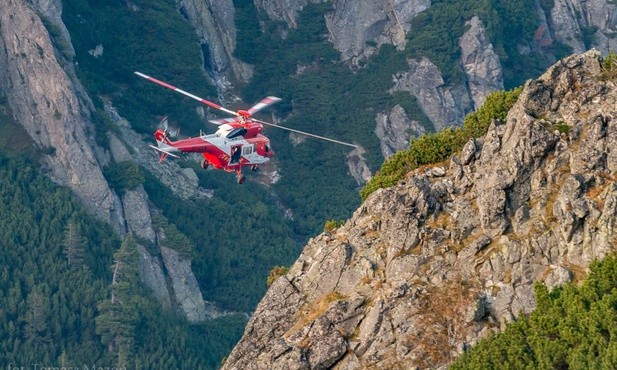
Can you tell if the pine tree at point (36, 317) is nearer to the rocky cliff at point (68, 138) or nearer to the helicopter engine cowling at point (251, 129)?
the rocky cliff at point (68, 138)

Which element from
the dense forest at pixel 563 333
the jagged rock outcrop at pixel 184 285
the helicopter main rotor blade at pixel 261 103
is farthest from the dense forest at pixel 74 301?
the dense forest at pixel 563 333

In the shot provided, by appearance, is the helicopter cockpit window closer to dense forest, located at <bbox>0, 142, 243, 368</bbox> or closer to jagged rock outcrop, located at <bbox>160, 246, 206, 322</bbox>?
dense forest, located at <bbox>0, 142, 243, 368</bbox>

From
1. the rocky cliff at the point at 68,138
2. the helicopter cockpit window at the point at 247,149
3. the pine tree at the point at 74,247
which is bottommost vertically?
the helicopter cockpit window at the point at 247,149

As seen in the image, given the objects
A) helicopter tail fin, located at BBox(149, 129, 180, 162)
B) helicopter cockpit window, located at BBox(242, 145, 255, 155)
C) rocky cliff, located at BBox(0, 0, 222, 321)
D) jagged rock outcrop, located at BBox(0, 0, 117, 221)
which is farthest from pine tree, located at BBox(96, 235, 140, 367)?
helicopter tail fin, located at BBox(149, 129, 180, 162)

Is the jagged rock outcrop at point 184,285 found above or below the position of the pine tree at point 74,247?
below

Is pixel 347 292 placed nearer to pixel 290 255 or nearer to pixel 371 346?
pixel 371 346

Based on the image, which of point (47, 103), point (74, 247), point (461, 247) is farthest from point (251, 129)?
point (47, 103)

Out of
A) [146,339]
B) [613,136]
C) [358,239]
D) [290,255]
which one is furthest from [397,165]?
[290,255]
